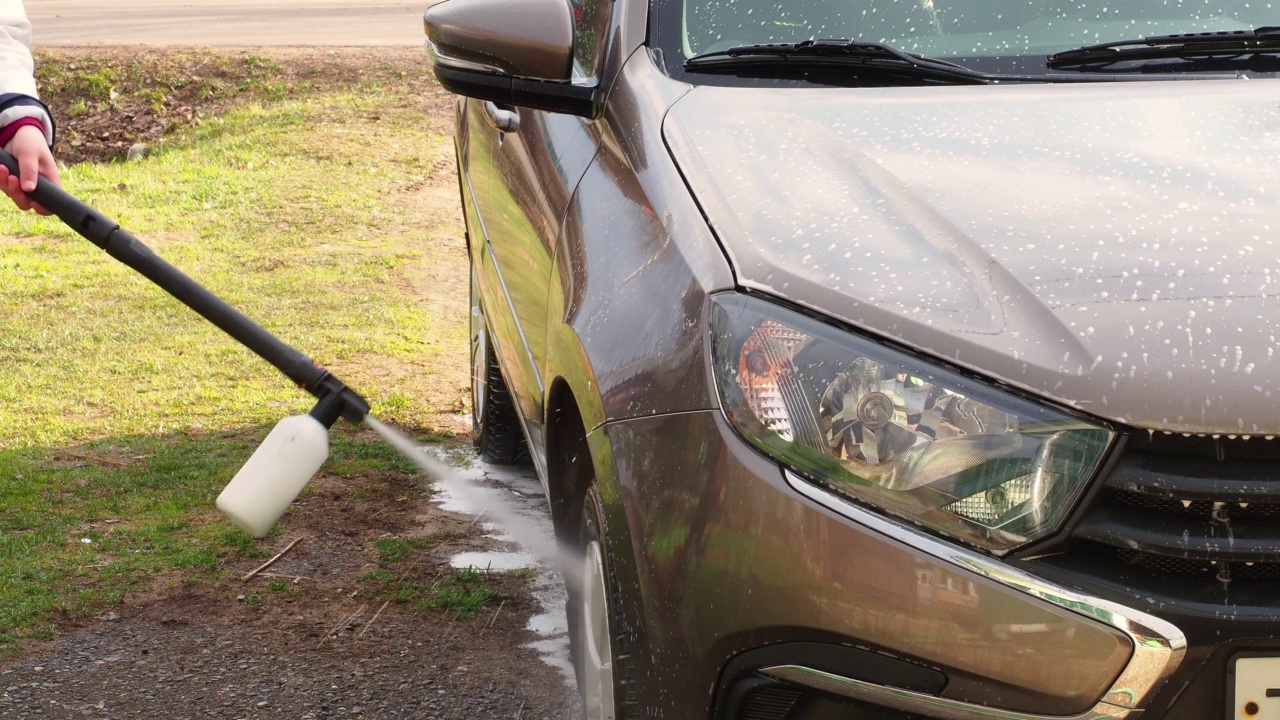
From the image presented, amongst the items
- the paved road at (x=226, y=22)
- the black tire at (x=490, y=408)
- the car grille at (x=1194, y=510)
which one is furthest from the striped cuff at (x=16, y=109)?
the paved road at (x=226, y=22)

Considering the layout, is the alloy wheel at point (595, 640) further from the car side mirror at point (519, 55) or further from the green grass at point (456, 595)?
the green grass at point (456, 595)

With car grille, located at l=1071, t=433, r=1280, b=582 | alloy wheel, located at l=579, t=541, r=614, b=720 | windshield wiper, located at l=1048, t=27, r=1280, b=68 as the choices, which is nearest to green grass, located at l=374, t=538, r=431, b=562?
alloy wheel, located at l=579, t=541, r=614, b=720

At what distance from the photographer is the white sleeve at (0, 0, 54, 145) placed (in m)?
2.91

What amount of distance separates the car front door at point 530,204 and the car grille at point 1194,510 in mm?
1291

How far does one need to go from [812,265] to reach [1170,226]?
0.48 meters

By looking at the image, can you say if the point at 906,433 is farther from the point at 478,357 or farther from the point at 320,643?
the point at 478,357

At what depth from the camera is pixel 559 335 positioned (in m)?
2.44

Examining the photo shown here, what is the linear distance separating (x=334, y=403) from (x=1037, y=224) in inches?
61.9

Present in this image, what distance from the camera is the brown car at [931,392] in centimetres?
158

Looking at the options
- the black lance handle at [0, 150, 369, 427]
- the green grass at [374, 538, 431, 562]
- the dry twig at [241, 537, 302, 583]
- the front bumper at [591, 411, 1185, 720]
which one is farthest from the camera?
the green grass at [374, 538, 431, 562]

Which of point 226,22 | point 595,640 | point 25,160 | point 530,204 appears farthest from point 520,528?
point 226,22

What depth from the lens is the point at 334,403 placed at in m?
2.91

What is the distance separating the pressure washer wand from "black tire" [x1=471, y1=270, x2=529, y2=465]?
1.27m

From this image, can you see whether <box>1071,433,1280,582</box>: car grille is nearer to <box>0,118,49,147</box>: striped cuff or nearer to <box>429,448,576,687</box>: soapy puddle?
<box>429,448,576,687</box>: soapy puddle
